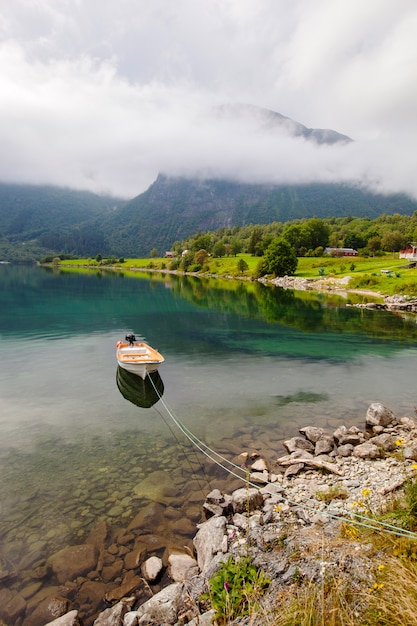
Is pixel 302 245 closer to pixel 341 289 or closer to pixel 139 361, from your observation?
pixel 341 289

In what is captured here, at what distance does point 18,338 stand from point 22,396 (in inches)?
769

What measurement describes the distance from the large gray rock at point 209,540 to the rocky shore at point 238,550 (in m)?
0.03

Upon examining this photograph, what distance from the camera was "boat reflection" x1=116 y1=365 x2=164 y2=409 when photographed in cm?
2350

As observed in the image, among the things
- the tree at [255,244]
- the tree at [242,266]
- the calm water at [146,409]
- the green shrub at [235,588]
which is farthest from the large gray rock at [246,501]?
the tree at [255,244]

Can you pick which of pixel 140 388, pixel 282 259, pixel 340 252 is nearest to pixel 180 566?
pixel 140 388

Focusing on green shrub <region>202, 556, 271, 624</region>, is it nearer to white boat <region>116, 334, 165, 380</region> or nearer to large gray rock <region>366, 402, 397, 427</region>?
large gray rock <region>366, 402, 397, 427</region>

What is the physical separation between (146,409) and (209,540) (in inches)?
501

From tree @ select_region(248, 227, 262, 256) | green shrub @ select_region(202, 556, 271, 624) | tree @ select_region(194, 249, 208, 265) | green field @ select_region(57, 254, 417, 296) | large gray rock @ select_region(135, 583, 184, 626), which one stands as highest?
tree @ select_region(248, 227, 262, 256)

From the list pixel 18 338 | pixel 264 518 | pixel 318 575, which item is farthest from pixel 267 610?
pixel 18 338

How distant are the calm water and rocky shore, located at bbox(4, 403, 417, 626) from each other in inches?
48.8

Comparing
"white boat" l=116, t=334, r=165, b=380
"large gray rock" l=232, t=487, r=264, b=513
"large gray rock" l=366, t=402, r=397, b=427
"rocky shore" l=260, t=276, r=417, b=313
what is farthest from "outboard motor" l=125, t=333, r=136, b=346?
"rocky shore" l=260, t=276, r=417, b=313

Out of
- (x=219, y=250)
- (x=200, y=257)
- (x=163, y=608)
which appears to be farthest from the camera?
(x=219, y=250)

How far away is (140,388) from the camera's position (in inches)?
1000

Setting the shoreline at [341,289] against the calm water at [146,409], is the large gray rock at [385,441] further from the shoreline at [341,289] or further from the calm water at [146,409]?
the shoreline at [341,289]
